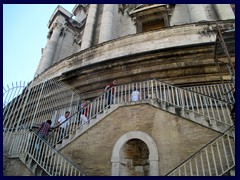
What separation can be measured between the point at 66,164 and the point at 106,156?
3.88 feet

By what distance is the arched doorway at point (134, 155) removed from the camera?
6066 mm

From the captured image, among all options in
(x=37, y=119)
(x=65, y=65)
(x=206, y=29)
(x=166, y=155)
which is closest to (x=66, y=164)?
→ (x=166, y=155)

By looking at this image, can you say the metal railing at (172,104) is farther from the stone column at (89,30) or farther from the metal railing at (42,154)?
the stone column at (89,30)

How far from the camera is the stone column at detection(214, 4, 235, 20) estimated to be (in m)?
12.6

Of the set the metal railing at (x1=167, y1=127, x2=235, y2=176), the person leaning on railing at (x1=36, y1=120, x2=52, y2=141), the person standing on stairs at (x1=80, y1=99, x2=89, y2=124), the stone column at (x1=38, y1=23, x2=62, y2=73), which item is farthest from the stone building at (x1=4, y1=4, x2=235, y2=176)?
the stone column at (x1=38, y1=23, x2=62, y2=73)

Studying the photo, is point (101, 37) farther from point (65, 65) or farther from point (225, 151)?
point (225, 151)

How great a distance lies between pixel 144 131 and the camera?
6.50 meters

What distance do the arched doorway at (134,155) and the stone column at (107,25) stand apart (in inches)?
357

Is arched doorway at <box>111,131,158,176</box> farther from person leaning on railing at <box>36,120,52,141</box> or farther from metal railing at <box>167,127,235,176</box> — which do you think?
person leaning on railing at <box>36,120,52,141</box>

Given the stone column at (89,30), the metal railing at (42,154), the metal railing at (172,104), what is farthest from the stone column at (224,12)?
the metal railing at (42,154)

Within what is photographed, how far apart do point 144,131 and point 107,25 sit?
1068cm

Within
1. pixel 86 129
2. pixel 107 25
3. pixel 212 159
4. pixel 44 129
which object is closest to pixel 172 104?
pixel 212 159

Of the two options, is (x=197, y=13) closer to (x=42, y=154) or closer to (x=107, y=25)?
(x=107, y=25)

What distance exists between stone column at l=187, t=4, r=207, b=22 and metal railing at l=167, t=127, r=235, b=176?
900cm
